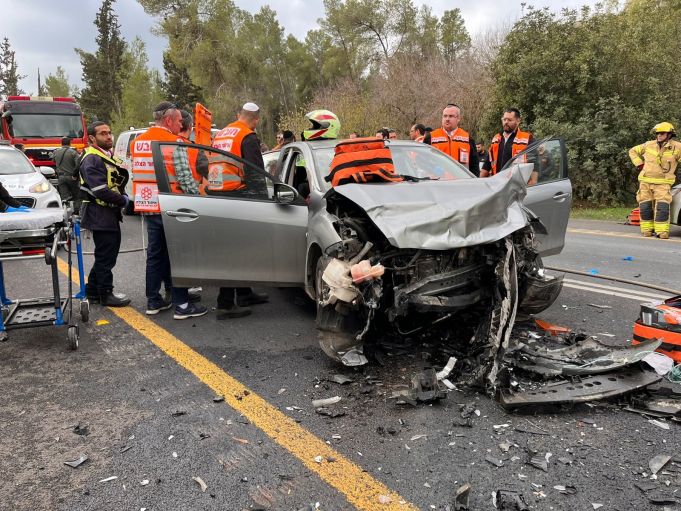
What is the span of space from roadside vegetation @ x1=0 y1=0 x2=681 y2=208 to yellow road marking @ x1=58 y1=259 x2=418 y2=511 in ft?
45.3

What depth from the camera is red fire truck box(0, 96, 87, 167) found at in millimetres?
17031

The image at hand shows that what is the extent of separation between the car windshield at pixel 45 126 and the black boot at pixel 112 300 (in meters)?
14.5

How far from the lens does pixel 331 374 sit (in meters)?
3.64

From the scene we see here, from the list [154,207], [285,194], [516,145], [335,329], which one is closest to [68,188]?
[154,207]

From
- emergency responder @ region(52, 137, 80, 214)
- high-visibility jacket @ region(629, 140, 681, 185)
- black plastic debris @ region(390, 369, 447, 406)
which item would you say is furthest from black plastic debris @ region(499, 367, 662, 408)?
emergency responder @ region(52, 137, 80, 214)

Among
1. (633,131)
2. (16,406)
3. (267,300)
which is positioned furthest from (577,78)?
(16,406)

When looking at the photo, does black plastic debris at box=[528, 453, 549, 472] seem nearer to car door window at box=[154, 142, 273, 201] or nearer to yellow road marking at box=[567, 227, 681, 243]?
car door window at box=[154, 142, 273, 201]

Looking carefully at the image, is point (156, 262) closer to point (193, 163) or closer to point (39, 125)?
point (193, 163)

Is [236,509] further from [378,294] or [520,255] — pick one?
[520,255]

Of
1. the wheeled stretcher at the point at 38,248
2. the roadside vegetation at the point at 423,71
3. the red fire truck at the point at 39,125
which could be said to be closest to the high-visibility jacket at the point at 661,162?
the roadside vegetation at the point at 423,71

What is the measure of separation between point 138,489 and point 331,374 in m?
1.53

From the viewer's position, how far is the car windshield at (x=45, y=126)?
17.1m

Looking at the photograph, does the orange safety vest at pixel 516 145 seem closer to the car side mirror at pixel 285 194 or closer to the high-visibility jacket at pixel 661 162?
the car side mirror at pixel 285 194

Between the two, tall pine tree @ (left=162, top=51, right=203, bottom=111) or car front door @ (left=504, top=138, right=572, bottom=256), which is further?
tall pine tree @ (left=162, top=51, right=203, bottom=111)
